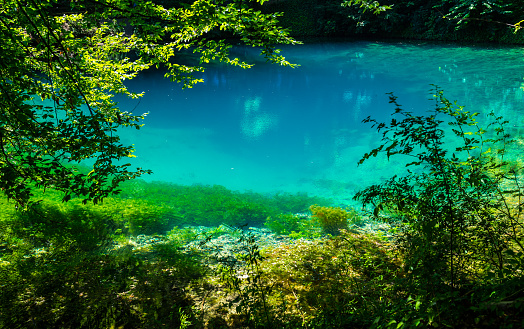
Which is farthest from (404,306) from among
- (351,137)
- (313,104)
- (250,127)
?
(313,104)

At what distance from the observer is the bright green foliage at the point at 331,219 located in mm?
A: 6602

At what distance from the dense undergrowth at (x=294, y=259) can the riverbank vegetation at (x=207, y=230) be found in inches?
1.0

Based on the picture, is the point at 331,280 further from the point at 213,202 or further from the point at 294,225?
the point at 213,202

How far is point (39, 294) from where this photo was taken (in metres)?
4.20

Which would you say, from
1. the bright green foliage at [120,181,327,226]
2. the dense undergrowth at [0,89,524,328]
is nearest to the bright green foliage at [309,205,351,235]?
the dense undergrowth at [0,89,524,328]

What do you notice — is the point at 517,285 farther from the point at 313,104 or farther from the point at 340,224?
the point at 313,104

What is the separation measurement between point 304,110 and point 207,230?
9.87 metres

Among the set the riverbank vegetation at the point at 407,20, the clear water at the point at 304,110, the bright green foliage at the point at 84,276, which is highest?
the riverbank vegetation at the point at 407,20

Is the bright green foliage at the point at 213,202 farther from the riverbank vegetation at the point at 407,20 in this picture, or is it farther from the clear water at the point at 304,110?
the riverbank vegetation at the point at 407,20

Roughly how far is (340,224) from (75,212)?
5.13 metres

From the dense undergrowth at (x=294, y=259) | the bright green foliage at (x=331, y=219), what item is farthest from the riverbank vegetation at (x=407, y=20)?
the dense undergrowth at (x=294, y=259)

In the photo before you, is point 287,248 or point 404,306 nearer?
point 404,306

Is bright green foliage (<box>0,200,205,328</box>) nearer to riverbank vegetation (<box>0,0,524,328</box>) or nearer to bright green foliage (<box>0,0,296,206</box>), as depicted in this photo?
riverbank vegetation (<box>0,0,524,328</box>)

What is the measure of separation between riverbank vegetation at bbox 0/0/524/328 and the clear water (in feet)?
6.58
